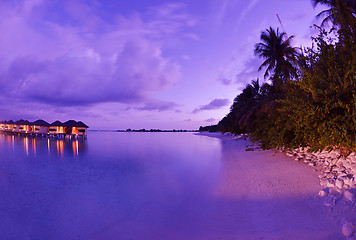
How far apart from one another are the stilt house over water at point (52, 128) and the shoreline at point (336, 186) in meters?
40.9

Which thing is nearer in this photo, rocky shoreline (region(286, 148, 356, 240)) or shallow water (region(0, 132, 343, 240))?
rocky shoreline (region(286, 148, 356, 240))

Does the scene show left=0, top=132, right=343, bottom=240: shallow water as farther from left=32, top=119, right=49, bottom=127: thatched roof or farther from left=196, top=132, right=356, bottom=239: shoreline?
left=32, top=119, right=49, bottom=127: thatched roof

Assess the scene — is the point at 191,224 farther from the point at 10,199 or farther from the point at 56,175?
the point at 56,175

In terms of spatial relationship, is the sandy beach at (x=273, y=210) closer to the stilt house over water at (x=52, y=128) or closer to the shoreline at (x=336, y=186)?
the shoreline at (x=336, y=186)

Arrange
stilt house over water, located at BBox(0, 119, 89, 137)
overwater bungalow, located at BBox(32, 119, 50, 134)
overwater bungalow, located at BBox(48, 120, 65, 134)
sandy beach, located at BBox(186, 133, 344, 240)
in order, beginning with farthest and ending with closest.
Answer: overwater bungalow, located at BBox(32, 119, 50, 134)
overwater bungalow, located at BBox(48, 120, 65, 134)
stilt house over water, located at BBox(0, 119, 89, 137)
sandy beach, located at BBox(186, 133, 344, 240)

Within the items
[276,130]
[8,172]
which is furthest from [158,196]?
[8,172]

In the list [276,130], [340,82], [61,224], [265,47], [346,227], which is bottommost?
[61,224]


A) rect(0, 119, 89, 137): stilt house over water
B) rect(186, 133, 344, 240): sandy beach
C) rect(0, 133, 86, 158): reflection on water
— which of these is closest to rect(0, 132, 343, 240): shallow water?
rect(186, 133, 344, 240): sandy beach

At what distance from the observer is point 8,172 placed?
10.6 meters

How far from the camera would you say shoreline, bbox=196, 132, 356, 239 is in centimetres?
329

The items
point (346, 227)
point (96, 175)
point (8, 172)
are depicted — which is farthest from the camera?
point (8, 172)

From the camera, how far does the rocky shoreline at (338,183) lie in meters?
3.35

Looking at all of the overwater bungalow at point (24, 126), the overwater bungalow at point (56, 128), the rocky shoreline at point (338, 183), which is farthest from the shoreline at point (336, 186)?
the overwater bungalow at point (24, 126)

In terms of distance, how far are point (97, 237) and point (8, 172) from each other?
9570mm
